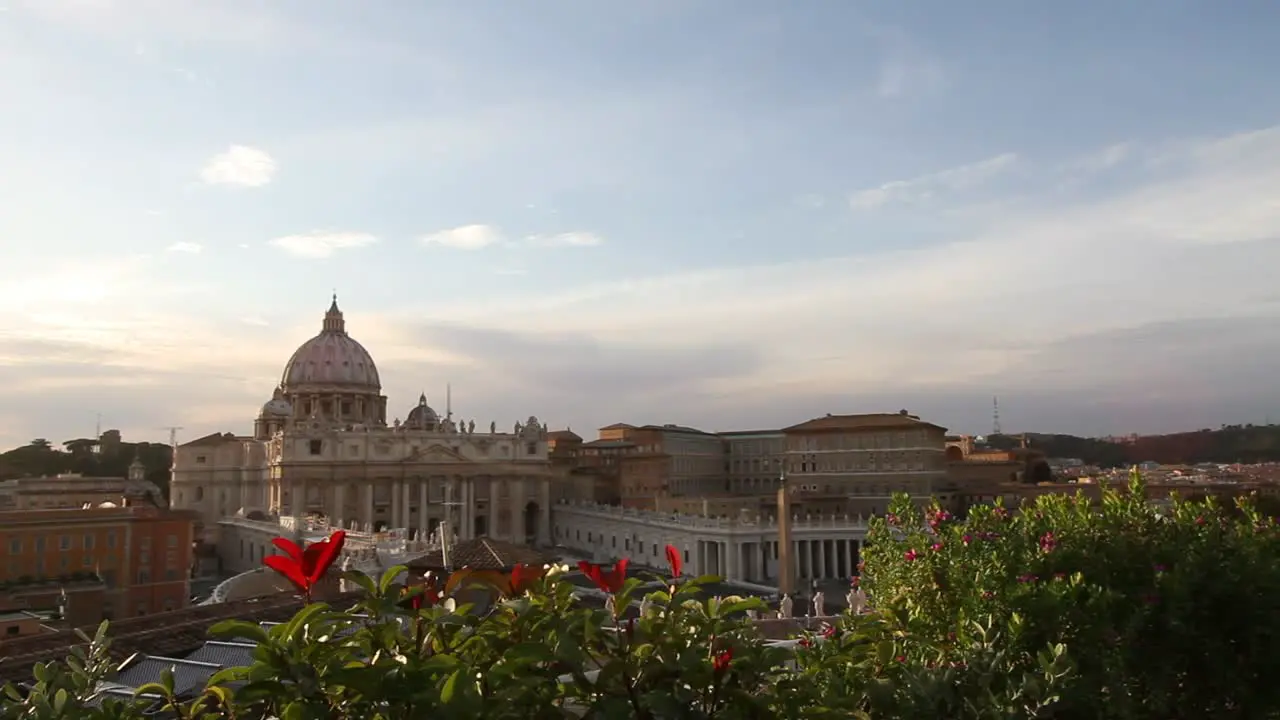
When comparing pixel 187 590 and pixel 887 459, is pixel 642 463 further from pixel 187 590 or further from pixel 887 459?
pixel 187 590

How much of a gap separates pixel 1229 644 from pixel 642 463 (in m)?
57.4

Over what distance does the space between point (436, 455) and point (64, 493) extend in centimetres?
2147

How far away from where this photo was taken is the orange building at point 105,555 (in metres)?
35.2

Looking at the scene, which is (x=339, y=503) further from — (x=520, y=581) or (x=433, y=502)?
(x=520, y=581)

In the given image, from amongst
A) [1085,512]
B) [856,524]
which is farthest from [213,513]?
[1085,512]

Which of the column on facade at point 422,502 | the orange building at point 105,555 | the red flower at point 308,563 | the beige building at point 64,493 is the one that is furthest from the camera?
the column on facade at point 422,502

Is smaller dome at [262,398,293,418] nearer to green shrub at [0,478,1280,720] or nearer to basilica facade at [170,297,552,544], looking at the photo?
basilica facade at [170,297,552,544]

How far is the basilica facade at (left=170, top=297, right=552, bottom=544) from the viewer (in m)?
57.1

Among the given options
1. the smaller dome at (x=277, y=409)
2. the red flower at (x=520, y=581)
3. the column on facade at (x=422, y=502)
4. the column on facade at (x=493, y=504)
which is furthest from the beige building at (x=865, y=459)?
the red flower at (x=520, y=581)

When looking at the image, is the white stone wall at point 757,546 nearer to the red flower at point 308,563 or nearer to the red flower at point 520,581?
the red flower at point 520,581

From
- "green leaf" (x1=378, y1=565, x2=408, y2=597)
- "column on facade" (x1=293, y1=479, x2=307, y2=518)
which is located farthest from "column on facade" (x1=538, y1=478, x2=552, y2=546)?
"green leaf" (x1=378, y1=565, x2=408, y2=597)

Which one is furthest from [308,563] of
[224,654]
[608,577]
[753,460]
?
[753,460]

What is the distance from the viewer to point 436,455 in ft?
197

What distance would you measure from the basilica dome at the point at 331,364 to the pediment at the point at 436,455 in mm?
15854
